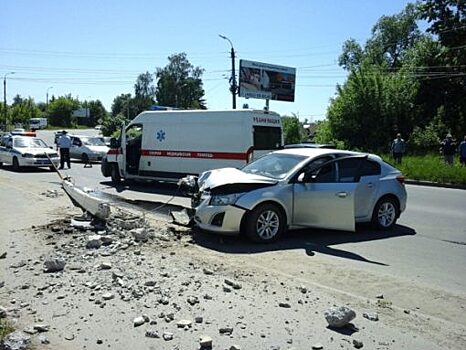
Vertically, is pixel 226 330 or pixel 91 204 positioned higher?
pixel 91 204

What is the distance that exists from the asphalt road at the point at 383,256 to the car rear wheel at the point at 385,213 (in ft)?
0.63

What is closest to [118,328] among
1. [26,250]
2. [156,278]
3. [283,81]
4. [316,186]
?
[156,278]

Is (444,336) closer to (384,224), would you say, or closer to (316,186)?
(316,186)

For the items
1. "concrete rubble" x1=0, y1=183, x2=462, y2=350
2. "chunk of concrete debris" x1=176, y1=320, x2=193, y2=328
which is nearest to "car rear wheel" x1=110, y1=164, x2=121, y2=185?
"concrete rubble" x1=0, y1=183, x2=462, y2=350

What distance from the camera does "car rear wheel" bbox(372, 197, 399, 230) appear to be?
31.8ft

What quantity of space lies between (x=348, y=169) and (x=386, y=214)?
1.31 m

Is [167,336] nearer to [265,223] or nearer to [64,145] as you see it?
[265,223]

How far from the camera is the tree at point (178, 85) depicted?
359ft

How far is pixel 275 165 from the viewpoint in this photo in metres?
9.14

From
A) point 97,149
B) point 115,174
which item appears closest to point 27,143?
point 97,149

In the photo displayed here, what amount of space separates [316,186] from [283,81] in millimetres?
40401

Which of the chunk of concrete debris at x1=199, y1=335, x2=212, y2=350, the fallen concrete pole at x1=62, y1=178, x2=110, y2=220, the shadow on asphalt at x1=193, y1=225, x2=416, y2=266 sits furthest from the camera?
the fallen concrete pole at x1=62, y1=178, x2=110, y2=220

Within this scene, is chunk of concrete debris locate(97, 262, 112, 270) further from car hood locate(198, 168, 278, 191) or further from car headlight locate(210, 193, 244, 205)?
car hood locate(198, 168, 278, 191)

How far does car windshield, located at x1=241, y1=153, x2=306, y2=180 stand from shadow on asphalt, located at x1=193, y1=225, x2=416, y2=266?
1.07 metres
